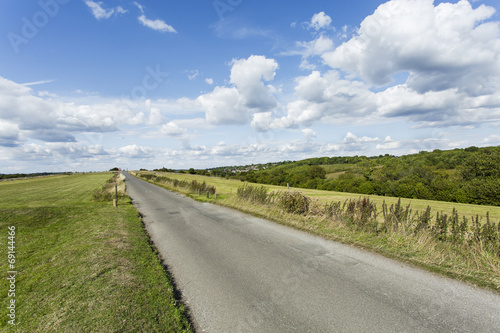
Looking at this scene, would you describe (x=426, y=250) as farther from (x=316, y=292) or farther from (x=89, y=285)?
(x=89, y=285)

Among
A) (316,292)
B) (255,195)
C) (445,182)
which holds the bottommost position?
(445,182)

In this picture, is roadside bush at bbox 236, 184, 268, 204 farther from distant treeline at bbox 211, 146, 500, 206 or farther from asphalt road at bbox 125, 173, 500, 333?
distant treeline at bbox 211, 146, 500, 206

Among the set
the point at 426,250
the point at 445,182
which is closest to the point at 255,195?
the point at 426,250

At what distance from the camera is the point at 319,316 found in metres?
4.09

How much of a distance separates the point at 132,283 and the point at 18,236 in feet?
25.7

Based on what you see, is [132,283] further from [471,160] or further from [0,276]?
[471,160]

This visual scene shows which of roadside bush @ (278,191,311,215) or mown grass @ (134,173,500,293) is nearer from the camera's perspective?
mown grass @ (134,173,500,293)

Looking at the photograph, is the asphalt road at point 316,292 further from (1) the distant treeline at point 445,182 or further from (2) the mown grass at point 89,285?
(1) the distant treeline at point 445,182

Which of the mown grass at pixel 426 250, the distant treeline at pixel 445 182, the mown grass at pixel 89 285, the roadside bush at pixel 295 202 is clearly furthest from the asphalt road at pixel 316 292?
the distant treeline at pixel 445 182

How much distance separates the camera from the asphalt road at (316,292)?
390 cm

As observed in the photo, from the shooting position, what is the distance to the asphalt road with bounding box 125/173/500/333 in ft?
12.8

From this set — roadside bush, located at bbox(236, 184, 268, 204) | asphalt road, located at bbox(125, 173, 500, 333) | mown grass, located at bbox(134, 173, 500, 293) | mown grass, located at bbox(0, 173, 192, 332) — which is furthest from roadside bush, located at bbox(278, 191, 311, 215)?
mown grass, located at bbox(0, 173, 192, 332)

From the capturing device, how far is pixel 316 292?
4.89 m

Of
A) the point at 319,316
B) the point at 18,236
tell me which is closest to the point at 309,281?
the point at 319,316
